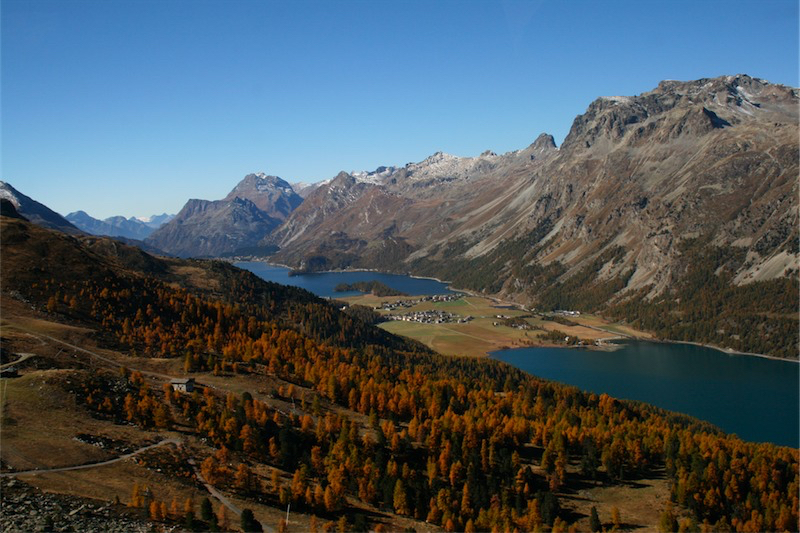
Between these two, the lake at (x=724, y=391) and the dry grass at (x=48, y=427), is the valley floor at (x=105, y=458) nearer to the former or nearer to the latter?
the dry grass at (x=48, y=427)

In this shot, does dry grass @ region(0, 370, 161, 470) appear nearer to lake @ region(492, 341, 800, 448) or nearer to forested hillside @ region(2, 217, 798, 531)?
forested hillside @ region(2, 217, 798, 531)

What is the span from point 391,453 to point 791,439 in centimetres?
10127

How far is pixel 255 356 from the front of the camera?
11775 centimetres

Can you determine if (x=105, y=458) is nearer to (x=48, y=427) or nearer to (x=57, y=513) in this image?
(x=48, y=427)

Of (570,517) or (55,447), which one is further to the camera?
(570,517)

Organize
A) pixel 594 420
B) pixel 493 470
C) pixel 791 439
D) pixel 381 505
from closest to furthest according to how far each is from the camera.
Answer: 1. pixel 381 505
2. pixel 493 470
3. pixel 594 420
4. pixel 791 439

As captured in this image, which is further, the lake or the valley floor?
the lake

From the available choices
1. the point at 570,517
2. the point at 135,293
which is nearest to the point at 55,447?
the point at 570,517

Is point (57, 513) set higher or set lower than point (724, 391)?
higher

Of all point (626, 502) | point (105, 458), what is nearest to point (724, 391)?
point (626, 502)

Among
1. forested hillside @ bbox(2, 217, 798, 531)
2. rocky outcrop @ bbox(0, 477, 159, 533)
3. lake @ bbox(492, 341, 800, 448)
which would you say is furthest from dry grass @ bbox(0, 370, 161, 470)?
lake @ bbox(492, 341, 800, 448)

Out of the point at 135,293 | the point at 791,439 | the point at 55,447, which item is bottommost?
the point at 791,439

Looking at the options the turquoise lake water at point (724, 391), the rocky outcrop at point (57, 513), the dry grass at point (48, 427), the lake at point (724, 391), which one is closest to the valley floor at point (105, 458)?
the dry grass at point (48, 427)

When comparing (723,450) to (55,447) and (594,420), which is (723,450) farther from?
(55,447)
